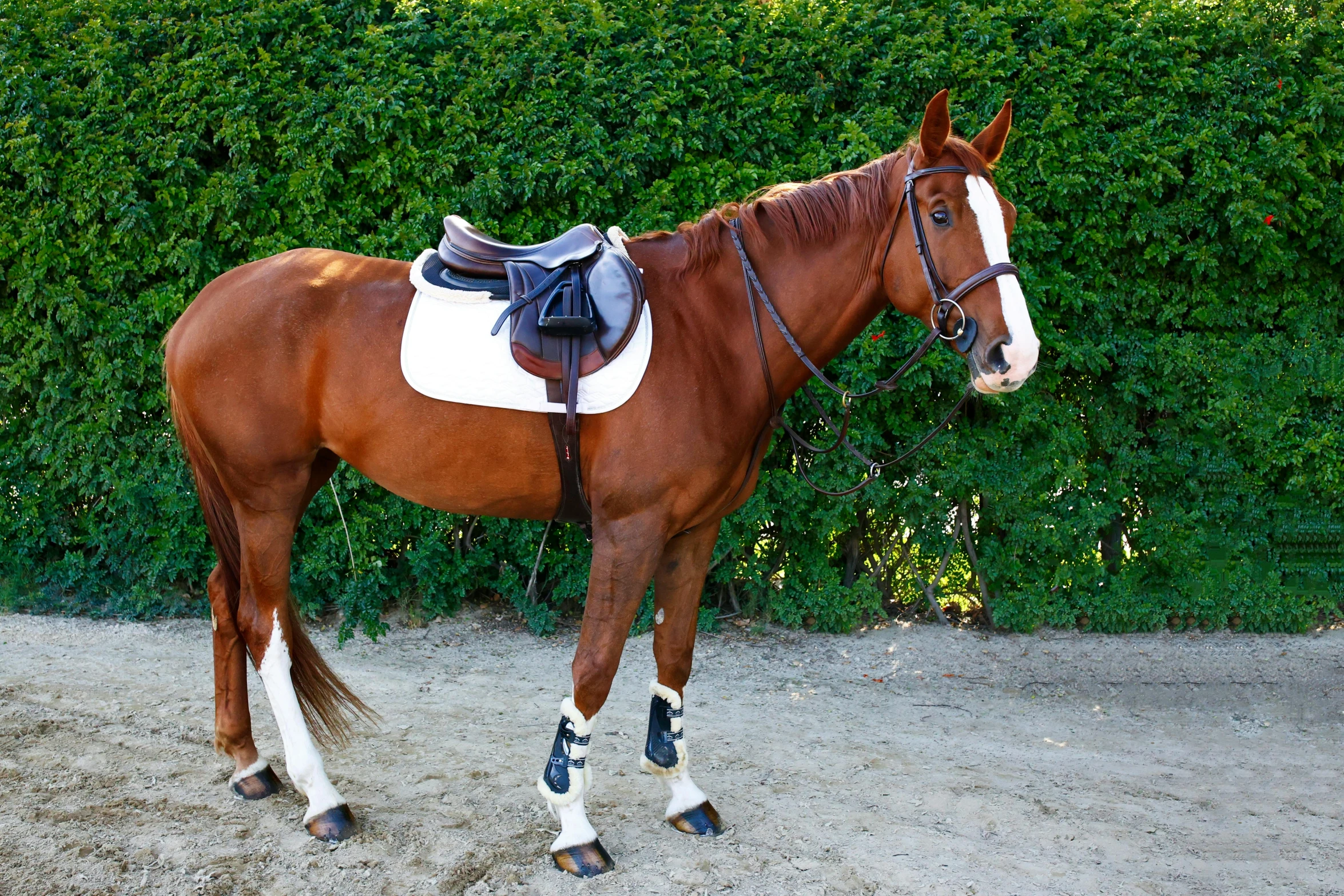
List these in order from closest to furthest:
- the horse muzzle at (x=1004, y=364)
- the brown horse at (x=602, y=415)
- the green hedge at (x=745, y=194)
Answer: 1. the horse muzzle at (x=1004, y=364)
2. the brown horse at (x=602, y=415)
3. the green hedge at (x=745, y=194)

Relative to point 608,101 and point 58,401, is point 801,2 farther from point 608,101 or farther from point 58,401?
→ point 58,401

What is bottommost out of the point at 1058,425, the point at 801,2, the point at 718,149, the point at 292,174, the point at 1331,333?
the point at 1058,425

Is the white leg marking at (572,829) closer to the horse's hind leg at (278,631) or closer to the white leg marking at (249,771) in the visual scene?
the horse's hind leg at (278,631)

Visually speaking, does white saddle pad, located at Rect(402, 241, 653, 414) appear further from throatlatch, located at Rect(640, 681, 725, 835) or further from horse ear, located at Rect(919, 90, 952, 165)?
throatlatch, located at Rect(640, 681, 725, 835)

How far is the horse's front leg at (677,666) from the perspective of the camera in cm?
313

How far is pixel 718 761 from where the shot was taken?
3.77 metres

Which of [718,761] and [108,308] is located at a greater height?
[108,308]

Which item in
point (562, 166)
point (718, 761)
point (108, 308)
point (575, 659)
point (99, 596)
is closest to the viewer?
point (575, 659)

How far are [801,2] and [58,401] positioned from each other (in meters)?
4.70

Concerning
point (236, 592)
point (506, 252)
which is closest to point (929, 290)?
point (506, 252)

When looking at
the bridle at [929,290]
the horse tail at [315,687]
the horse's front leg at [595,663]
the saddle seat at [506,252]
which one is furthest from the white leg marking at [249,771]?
the bridle at [929,290]

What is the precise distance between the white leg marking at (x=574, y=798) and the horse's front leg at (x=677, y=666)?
1.13 ft

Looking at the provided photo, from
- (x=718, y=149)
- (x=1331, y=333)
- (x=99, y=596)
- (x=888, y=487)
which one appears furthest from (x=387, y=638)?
(x=1331, y=333)

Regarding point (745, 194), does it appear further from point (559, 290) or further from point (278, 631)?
point (278, 631)
